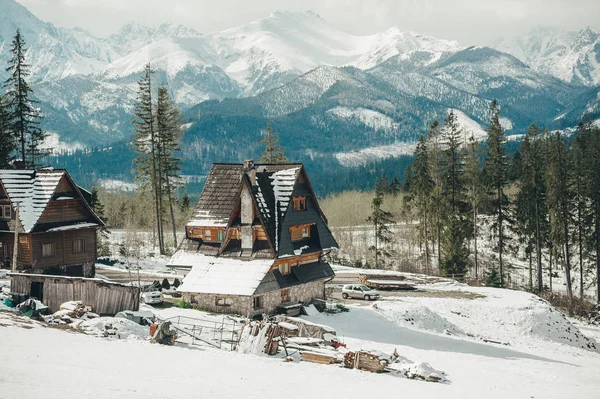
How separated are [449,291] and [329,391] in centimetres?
3764

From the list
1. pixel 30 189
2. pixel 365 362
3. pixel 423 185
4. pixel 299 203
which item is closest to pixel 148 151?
pixel 30 189

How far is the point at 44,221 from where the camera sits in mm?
53250

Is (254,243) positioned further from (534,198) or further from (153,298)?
(534,198)

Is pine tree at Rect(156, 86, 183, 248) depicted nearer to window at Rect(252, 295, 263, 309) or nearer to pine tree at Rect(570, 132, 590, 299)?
window at Rect(252, 295, 263, 309)

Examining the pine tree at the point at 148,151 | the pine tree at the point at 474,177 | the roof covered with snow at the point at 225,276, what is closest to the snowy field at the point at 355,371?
the roof covered with snow at the point at 225,276

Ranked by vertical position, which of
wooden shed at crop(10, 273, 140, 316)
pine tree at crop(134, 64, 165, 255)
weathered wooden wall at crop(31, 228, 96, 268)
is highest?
pine tree at crop(134, 64, 165, 255)

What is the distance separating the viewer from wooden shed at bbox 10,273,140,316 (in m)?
43.1

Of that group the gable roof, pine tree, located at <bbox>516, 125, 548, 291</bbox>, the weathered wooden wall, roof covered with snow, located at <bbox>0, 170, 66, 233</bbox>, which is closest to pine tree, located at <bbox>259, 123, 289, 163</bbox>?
the weathered wooden wall

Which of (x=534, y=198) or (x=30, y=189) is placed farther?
(x=534, y=198)

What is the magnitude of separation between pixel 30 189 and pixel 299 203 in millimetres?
22469

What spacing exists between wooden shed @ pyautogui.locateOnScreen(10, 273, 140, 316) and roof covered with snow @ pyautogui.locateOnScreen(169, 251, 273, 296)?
18.6ft

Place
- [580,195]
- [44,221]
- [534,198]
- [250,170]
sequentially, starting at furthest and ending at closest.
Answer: [534,198]
[580,195]
[44,221]
[250,170]

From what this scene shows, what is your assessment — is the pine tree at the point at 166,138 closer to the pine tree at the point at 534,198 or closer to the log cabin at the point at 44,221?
the log cabin at the point at 44,221

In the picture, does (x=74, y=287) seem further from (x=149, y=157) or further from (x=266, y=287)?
(x=149, y=157)
